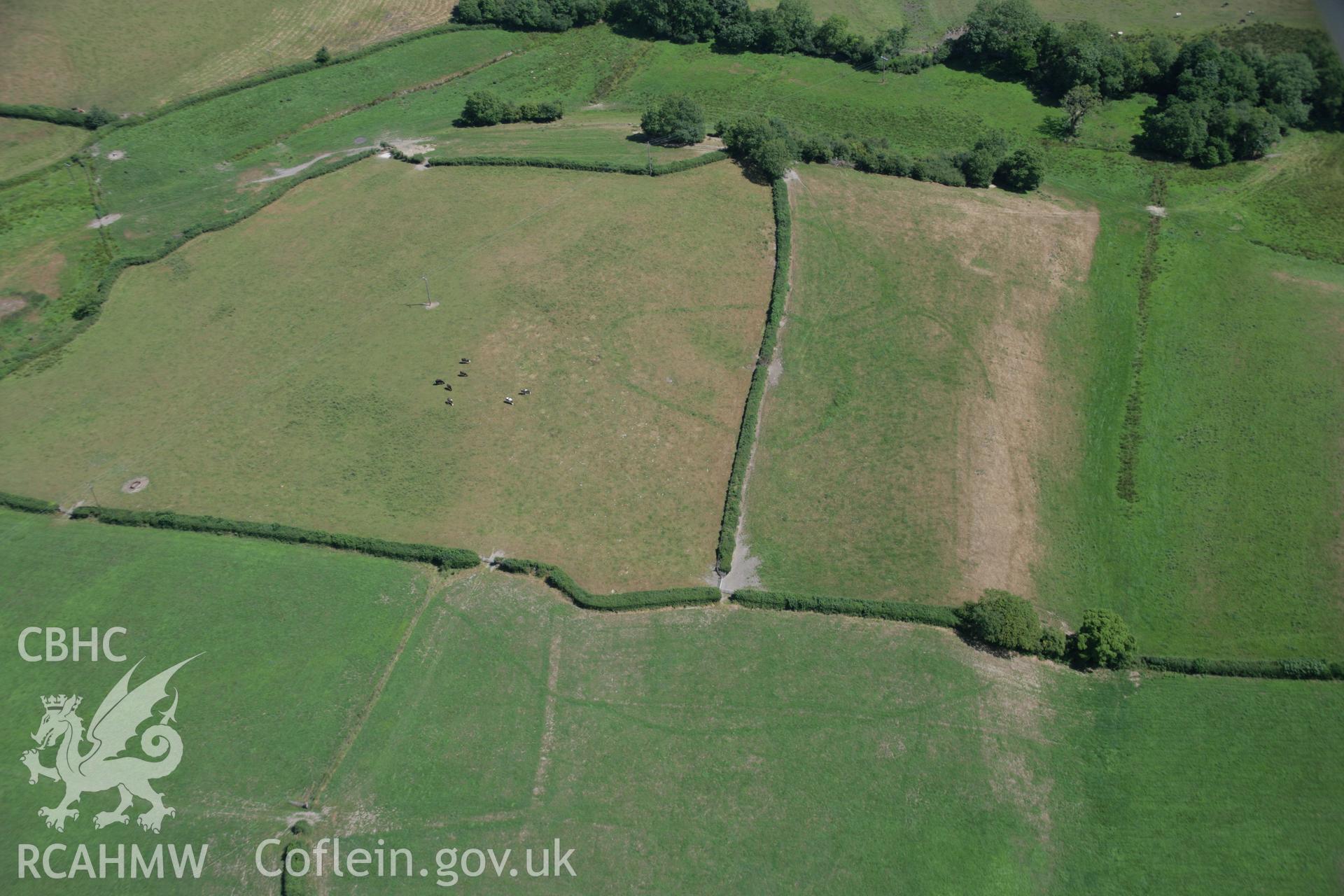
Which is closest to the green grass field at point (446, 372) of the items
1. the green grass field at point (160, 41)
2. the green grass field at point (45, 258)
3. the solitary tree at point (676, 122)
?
the green grass field at point (45, 258)

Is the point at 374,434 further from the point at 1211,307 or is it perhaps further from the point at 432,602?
the point at 1211,307

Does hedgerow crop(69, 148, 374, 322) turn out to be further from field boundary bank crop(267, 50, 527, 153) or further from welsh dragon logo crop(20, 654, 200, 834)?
welsh dragon logo crop(20, 654, 200, 834)

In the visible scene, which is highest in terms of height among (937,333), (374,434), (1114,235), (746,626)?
(1114,235)

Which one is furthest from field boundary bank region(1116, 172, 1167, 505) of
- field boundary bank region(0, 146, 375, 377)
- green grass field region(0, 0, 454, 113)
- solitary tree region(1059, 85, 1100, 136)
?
green grass field region(0, 0, 454, 113)

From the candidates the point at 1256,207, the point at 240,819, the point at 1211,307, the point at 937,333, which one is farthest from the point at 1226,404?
the point at 240,819

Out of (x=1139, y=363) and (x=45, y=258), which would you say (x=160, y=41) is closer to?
(x=45, y=258)
